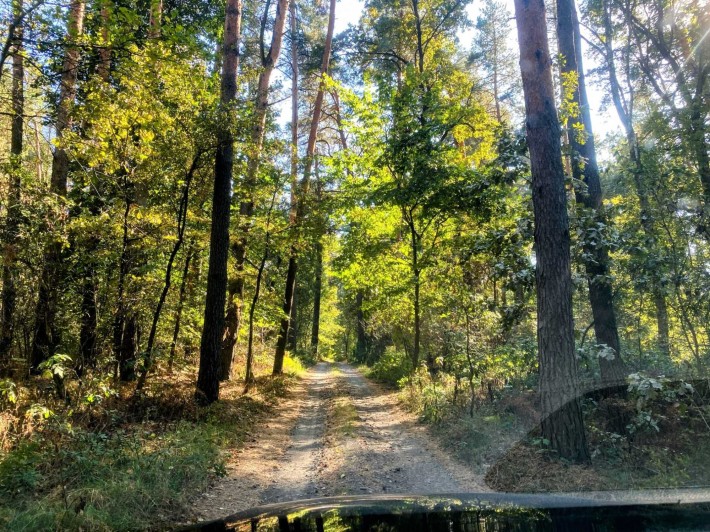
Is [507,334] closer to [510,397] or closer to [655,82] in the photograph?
[510,397]

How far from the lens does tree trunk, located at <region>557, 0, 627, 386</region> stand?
864 cm

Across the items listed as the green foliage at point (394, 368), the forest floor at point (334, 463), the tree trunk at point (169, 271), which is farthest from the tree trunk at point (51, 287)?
the green foliage at point (394, 368)

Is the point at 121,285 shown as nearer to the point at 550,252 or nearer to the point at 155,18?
the point at 155,18

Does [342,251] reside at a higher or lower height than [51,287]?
higher

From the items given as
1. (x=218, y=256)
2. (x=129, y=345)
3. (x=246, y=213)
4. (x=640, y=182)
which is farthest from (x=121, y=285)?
(x=640, y=182)

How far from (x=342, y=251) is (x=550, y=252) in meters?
8.76

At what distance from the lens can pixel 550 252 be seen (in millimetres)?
6652

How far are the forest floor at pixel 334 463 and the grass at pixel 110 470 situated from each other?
1.18ft

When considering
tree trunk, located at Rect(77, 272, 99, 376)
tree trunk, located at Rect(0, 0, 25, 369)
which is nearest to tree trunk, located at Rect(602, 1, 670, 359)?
tree trunk, located at Rect(77, 272, 99, 376)

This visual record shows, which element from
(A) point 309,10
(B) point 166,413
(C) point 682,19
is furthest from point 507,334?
(A) point 309,10

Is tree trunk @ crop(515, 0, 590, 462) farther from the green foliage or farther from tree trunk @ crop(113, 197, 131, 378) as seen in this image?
the green foliage

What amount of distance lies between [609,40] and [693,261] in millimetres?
11660

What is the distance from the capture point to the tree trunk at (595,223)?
28.3ft

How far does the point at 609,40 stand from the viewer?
1683 cm
